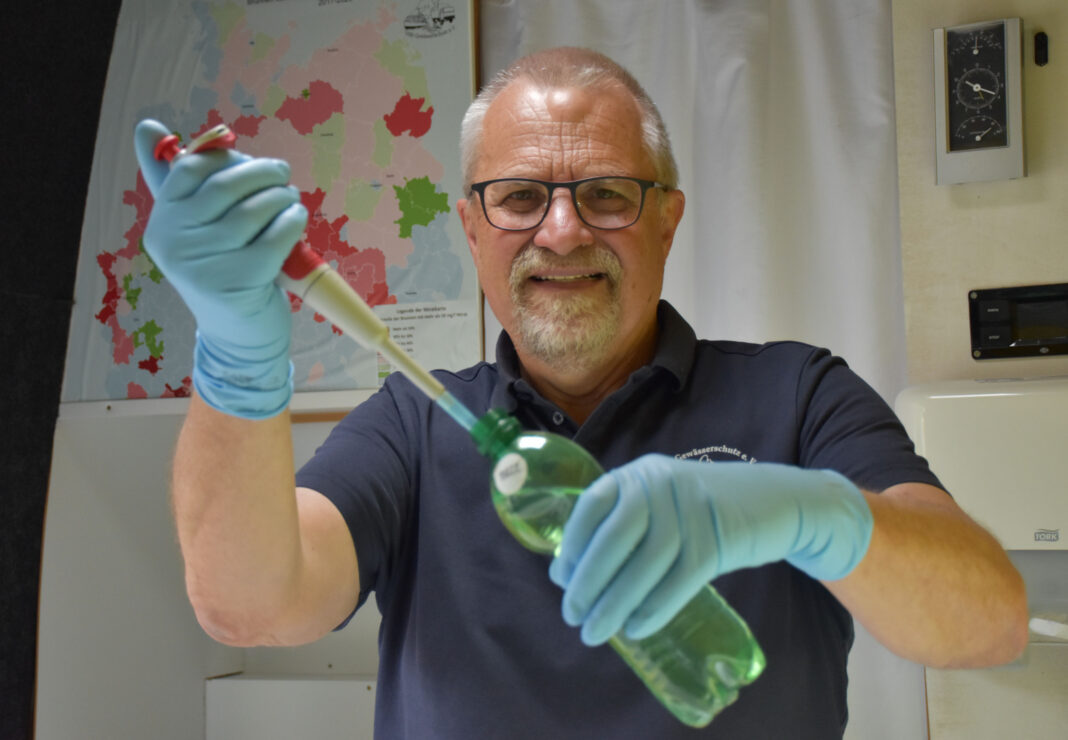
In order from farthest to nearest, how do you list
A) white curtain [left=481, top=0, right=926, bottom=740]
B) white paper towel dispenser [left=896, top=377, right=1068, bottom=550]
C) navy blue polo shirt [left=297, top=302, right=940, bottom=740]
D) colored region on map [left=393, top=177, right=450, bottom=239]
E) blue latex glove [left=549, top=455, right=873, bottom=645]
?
colored region on map [left=393, top=177, right=450, bottom=239], white curtain [left=481, top=0, right=926, bottom=740], white paper towel dispenser [left=896, top=377, right=1068, bottom=550], navy blue polo shirt [left=297, top=302, right=940, bottom=740], blue latex glove [left=549, top=455, right=873, bottom=645]

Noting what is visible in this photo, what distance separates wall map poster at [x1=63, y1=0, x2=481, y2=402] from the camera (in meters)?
2.30

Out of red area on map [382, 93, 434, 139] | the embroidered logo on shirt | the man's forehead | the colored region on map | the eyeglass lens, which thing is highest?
red area on map [382, 93, 434, 139]

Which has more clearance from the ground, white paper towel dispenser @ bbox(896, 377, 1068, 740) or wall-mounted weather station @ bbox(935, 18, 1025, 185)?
wall-mounted weather station @ bbox(935, 18, 1025, 185)

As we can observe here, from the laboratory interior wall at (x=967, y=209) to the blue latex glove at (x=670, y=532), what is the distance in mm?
1176

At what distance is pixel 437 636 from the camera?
1.21 metres

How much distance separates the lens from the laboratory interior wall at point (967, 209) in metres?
1.81

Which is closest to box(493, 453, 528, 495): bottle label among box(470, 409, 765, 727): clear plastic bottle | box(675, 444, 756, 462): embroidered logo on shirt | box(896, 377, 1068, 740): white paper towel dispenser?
box(470, 409, 765, 727): clear plastic bottle

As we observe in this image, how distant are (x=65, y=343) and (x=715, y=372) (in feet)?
6.10

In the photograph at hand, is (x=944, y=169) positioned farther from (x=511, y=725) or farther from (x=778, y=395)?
(x=511, y=725)

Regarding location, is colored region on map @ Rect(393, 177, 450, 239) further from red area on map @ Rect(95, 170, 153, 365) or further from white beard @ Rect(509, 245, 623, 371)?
white beard @ Rect(509, 245, 623, 371)

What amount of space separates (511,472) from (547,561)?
451 millimetres

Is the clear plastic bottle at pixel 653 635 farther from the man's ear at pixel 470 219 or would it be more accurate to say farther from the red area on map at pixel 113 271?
the red area on map at pixel 113 271

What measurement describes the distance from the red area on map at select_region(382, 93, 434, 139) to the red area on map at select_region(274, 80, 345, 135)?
15cm

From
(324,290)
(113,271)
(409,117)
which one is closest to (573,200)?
(324,290)
